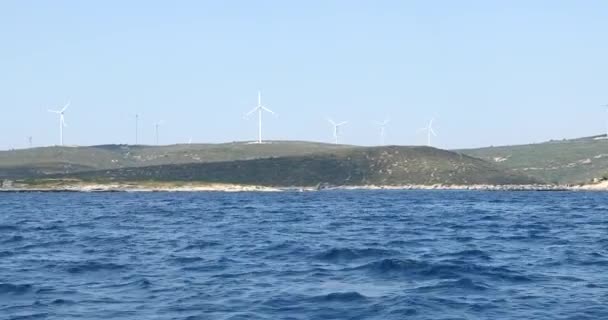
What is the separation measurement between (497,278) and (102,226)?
41422mm

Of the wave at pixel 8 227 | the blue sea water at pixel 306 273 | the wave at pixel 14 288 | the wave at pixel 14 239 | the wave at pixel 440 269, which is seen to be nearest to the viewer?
the blue sea water at pixel 306 273

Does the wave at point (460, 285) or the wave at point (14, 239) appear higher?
the wave at point (14, 239)

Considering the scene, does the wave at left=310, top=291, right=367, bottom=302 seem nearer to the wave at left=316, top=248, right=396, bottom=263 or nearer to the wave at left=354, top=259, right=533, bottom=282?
the wave at left=354, top=259, right=533, bottom=282

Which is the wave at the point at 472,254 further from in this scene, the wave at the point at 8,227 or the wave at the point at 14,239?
the wave at the point at 8,227

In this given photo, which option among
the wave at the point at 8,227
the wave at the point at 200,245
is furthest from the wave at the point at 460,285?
the wave at the point at 8,227

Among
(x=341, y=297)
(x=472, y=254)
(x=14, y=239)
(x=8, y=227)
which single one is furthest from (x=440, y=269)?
(x=8, y=227)

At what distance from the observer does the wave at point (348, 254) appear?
4634 cm

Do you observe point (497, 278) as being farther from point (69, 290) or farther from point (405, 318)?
point (69, 290)

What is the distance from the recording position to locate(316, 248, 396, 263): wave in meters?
46.3

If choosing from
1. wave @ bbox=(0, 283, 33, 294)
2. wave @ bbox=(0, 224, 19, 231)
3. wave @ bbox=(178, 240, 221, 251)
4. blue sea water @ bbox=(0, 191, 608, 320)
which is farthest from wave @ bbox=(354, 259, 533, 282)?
wave @ bbox=(0, 224, 19, 231)

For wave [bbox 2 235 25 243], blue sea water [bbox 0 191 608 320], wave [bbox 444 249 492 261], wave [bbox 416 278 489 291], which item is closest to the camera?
blue sea water [bbox 0 191 608 320]

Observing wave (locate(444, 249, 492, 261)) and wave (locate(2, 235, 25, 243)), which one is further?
wave (locate(2, 235, 25, 243))

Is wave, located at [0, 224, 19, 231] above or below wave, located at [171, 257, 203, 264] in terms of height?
above

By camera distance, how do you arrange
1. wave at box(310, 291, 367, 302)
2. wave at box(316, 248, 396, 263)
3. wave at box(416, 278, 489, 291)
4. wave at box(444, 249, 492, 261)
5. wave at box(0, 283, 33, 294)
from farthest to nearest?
wave at box(316, 248, 396, 263)
wave at box(444, 249, 492, 261)
wave at box(0, 283, 33, 294)
wave at box(416, 278, 489, 291)
wave at box(310, 291, 367, 302)
